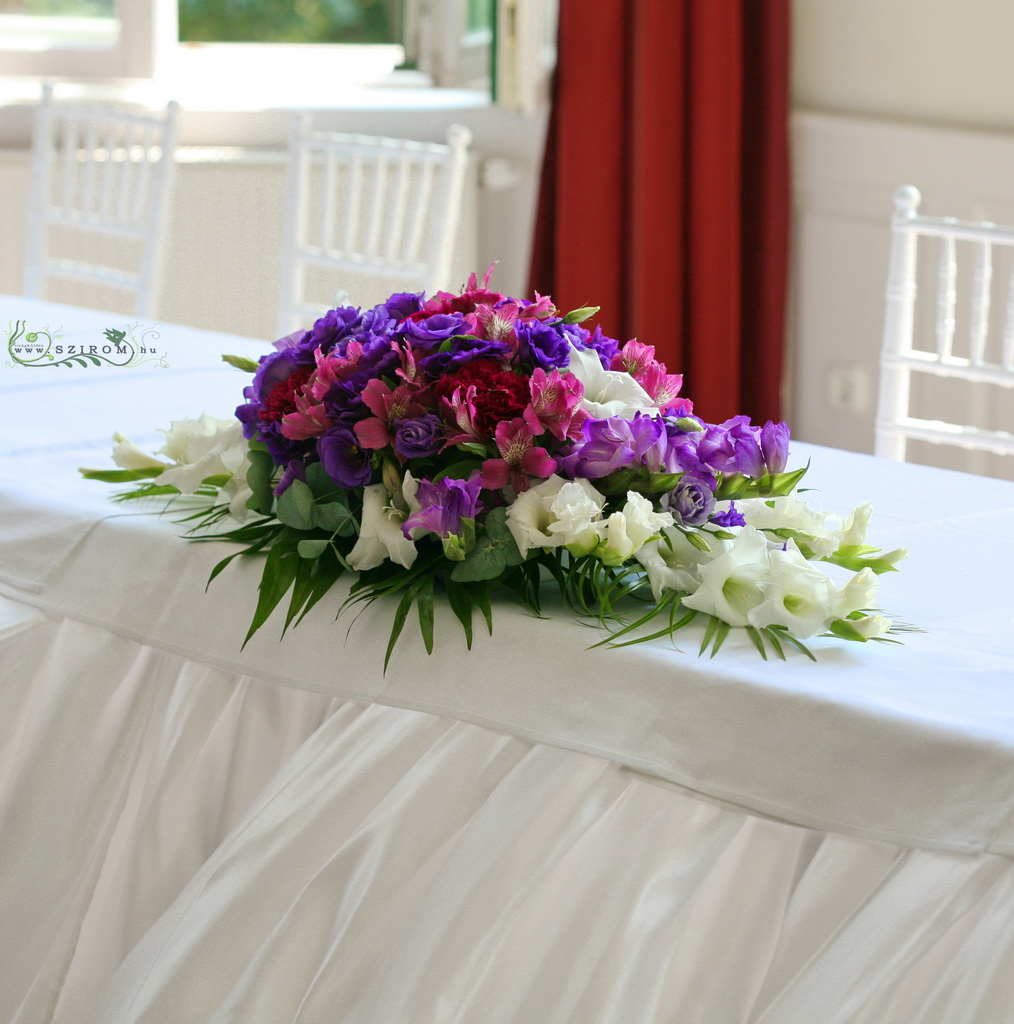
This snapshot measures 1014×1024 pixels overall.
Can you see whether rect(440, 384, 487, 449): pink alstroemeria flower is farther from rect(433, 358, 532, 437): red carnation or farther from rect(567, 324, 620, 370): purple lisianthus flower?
rect(567, 324, 620, 370): purple lisianthus flower

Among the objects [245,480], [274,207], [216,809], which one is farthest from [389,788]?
[274,207]

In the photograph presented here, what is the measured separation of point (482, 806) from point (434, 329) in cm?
32

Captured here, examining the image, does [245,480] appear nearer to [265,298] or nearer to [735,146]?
[735,146]

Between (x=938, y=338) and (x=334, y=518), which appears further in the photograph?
(x=938, y=338)

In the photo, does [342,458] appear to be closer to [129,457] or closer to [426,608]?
[426,608]

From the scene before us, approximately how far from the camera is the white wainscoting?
3.03m

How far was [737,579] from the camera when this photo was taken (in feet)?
3.09

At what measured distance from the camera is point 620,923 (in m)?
0.86

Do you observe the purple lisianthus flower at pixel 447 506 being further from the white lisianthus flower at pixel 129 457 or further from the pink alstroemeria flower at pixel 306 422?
the white lisianthus flower at pixel 129 457

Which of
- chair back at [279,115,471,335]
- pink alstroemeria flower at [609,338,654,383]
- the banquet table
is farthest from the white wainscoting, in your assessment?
pink alstroemeria flower at [609,338,654,383]

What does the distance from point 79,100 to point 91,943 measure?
286 cm

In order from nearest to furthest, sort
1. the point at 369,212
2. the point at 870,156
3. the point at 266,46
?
the point at 369,212 → the point at 870,156 → the point at 266,46

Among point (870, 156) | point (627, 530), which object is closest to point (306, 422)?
point (627, 530)

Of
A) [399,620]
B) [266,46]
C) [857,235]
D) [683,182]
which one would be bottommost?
[399,620]
